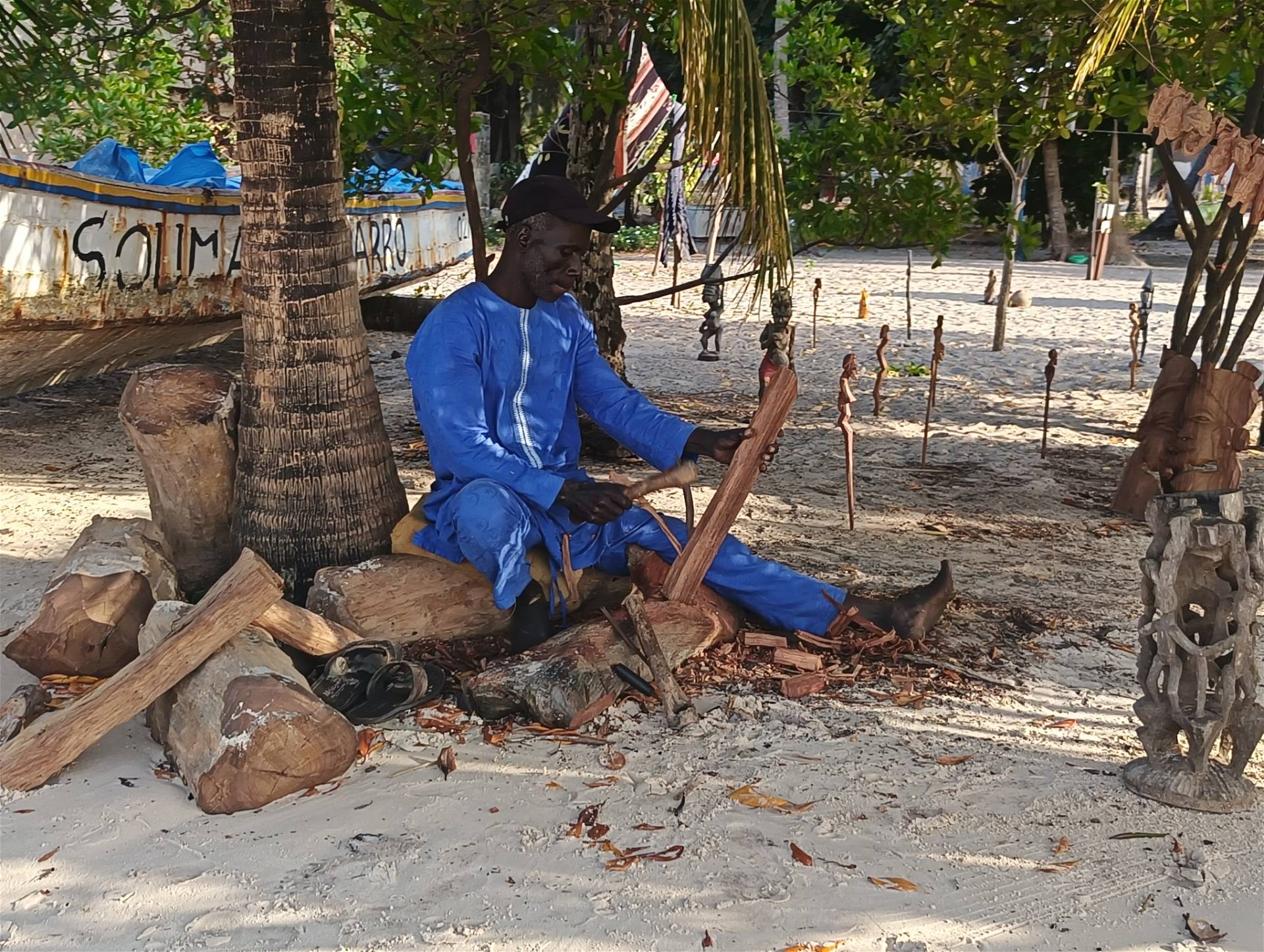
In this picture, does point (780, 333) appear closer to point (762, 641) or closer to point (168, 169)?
point (762, 641)

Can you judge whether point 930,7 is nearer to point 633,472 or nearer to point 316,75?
point 633,472

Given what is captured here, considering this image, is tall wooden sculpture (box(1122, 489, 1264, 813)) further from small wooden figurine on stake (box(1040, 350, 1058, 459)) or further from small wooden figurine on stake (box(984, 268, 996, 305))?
small wooden figurine on stake (box(984, 268, 996, 305))

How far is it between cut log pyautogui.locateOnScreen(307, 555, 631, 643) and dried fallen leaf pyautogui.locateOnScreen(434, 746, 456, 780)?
0.78 metres

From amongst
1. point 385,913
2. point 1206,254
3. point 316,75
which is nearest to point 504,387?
point 316,75

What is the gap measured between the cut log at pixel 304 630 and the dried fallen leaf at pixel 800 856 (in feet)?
5.56

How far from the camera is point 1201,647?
3318mm

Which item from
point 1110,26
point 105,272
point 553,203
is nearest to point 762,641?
point 553,203

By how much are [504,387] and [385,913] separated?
2.02m

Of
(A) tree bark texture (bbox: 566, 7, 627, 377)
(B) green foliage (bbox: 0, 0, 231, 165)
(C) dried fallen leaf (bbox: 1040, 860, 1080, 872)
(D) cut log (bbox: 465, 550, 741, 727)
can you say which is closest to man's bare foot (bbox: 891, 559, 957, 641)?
(D) cut log (bbox: 465, 550, 741, 727)

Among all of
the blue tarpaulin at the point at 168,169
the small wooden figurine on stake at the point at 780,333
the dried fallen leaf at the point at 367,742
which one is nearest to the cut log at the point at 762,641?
the dried fallen leaf at the point at 367,742

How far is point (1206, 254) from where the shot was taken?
7.30m

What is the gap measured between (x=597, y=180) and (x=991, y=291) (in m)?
9.79

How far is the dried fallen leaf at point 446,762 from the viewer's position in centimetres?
362

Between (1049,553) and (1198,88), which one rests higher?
(1198,88)
